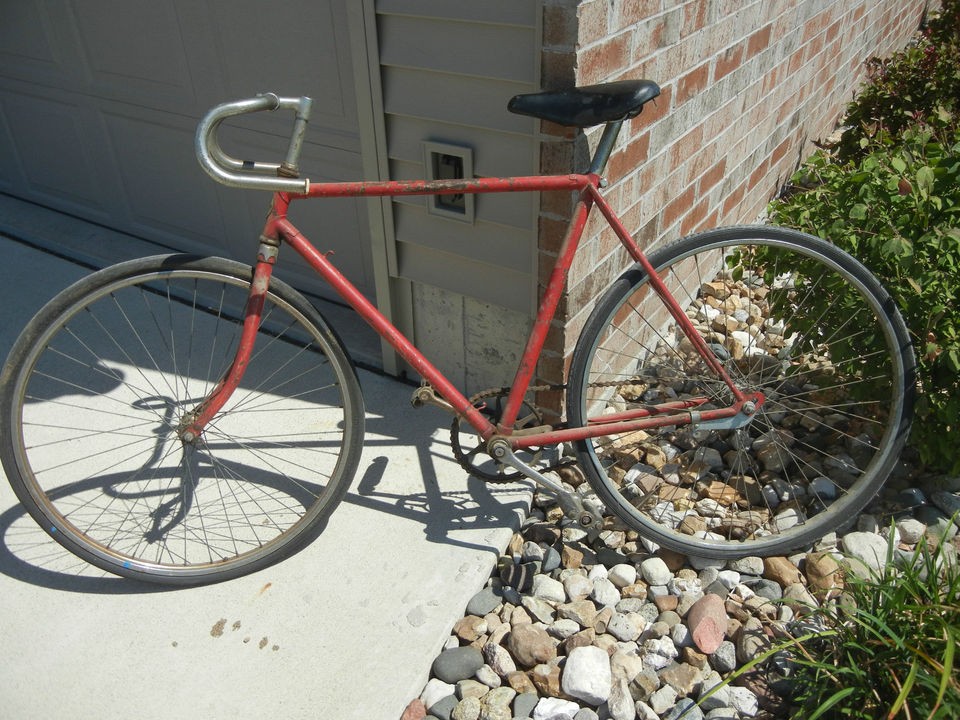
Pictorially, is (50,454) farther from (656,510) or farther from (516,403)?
(656,510)

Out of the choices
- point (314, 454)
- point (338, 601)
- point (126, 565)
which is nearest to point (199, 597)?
point (126, 565)

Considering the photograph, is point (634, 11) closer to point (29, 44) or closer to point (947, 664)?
point (947, 664)

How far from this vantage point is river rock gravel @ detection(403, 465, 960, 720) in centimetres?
185

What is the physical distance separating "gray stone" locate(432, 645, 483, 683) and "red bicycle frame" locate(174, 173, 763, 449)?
1.76 ft

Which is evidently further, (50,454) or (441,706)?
(50,454)

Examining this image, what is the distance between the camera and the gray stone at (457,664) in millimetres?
1919

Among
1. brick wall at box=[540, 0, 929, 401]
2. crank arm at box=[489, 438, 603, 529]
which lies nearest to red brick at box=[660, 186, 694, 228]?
brick wall at box=[540, 0, 929, 401]

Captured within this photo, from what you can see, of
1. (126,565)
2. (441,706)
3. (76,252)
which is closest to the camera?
(441,706)

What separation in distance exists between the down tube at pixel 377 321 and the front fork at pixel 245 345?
6 centimetres

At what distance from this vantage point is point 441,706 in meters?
1.85

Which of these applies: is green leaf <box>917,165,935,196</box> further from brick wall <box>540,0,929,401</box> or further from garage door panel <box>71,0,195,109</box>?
garage door panel <box>71,0,195,109</box>

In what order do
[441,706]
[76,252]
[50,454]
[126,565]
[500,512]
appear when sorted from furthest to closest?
[76,252], [50,454], [500,512], [126,565], [441,706]

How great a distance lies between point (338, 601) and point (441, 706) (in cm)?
41

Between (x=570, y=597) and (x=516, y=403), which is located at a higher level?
(x=516, y=403)
